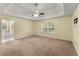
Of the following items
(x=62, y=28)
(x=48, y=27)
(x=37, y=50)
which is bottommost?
(x=37, y=50)

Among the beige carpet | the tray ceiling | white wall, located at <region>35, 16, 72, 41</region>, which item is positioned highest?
the tray ceiling

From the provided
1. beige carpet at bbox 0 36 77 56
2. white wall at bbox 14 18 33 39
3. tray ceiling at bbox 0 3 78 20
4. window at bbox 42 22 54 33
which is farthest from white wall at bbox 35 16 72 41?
white wall at bbox 14 18 33 39

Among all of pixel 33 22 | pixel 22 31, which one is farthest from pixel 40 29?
pixel 22 31

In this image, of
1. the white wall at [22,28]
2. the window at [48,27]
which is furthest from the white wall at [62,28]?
the white wall at [22,28]

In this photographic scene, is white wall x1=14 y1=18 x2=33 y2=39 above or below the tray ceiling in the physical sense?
below

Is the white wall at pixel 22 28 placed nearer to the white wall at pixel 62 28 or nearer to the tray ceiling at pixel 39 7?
the tray ceiling at pixel 39 7

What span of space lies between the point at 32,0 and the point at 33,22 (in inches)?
292

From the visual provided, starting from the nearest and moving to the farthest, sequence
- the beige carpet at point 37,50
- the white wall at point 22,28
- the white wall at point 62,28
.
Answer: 1. the beige carpet at point 37,50
2. the white wall at point 62,28
3. the white wall at point 22,28

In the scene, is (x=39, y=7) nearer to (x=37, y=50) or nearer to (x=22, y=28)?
(x=37, y=50)

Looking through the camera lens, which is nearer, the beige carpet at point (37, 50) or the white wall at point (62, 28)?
the beige carpet at point (37, 50)

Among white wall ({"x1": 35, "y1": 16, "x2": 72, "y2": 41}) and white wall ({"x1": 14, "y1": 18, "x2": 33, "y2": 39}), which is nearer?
white wall ({"x1": 35, "y1": 16, "x2": 72, "y2": 41})

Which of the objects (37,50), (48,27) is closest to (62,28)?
(48,27)

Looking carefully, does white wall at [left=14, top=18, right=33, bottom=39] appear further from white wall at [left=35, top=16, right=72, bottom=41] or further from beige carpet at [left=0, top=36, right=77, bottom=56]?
beige carpet at [left=0, top=36, right=77, bottom=56]

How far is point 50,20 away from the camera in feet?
23.0
